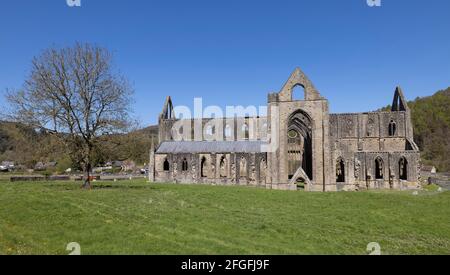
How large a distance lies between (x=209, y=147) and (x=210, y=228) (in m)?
33.1

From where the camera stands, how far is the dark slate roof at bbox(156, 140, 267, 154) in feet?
139

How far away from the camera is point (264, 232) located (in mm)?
10844

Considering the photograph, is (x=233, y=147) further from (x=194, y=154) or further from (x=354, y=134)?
(x=354, y=134)

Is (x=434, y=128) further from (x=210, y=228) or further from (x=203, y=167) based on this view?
(x=210, y=228)

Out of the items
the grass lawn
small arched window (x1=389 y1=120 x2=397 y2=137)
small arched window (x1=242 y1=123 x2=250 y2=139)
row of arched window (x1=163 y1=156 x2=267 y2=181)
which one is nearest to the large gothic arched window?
small arched window (x1=389 y1=120 x2=397 y2=137)

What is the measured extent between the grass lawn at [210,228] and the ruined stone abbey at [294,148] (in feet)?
52.6

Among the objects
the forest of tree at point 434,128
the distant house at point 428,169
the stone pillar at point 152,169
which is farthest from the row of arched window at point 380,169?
the forest of tree at point 434,128

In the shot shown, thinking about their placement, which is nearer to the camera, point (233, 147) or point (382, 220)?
point (382, 220)

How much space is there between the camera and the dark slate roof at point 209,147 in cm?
Result: 4234

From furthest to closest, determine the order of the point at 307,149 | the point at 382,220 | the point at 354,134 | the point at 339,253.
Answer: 1. the point at 354,134
2. the point at 307,149
3. the point at 382,220
4. the point at 339,253

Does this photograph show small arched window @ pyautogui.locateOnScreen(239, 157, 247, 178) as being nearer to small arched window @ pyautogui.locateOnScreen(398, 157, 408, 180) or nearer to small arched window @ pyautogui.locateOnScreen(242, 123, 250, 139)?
small arched window @ pyautogui.locateOnScreen(242, 123, 250, 139)

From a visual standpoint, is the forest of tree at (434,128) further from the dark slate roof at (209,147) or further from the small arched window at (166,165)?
the small arched window at (166,165)
